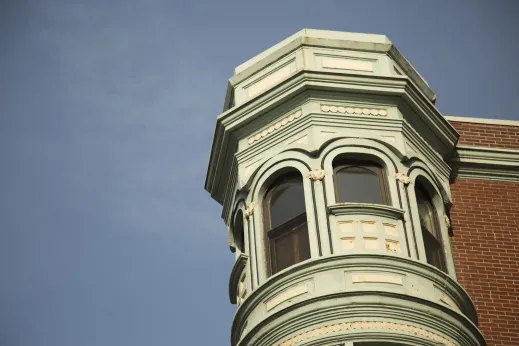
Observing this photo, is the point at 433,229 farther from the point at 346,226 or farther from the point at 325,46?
the point at 325,46

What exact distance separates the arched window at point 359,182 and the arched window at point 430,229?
1.00 metres

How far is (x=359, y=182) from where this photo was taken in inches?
959

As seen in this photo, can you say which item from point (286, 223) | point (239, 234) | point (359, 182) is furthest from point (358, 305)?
point (239, 234)

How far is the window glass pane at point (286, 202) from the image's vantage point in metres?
24.3

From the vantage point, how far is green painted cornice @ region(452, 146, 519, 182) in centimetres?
2689

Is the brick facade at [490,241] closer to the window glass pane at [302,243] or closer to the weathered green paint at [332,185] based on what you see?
the weathered green paint at [332,185]

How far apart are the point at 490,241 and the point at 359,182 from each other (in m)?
3.18

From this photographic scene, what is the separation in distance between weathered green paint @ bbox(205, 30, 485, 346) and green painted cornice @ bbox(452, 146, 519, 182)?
32cm

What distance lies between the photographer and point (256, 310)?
23.5 meters

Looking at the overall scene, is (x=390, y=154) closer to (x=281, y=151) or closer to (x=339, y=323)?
(x=281, y=151)

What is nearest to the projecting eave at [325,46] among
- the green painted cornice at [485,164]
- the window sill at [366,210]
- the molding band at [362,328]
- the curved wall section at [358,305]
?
the green painted cornice at [485,164]

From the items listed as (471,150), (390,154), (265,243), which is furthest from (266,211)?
(471,150)

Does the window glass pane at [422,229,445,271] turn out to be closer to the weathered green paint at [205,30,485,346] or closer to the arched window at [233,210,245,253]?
the weathered green paint at [205,30,485,346]

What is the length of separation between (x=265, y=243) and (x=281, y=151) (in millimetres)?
1835
